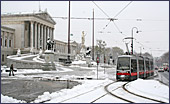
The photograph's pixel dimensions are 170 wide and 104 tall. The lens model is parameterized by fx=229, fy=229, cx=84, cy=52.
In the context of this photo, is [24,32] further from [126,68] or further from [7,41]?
[126,68]

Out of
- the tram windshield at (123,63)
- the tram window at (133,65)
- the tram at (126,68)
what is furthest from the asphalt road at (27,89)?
the tram window at (133,65)

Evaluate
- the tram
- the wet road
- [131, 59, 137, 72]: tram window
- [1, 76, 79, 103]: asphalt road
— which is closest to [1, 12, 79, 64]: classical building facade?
[131, 59, 137, 72]: tram window

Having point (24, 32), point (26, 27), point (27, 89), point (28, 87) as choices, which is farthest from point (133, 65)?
point (26, 27)

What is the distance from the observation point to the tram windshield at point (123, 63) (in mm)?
23130

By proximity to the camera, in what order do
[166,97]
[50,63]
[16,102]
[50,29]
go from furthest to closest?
[50,29], [50,63], [166,97], [16,102]

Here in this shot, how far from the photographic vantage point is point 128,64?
2317cm

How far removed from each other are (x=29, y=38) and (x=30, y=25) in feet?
18.3

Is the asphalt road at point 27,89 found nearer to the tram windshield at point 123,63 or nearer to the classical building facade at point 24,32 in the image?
the tram windshield at point 123,63

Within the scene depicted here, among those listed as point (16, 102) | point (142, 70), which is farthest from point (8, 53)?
point (16, 102)

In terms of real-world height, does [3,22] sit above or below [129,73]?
above

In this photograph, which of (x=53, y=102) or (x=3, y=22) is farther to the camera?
(x=3, y=22)

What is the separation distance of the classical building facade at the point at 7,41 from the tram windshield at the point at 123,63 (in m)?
67.1

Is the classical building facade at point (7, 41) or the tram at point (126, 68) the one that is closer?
the tram at point (126, 68)

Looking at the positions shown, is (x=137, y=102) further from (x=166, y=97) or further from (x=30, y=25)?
(x=30, y=25)
